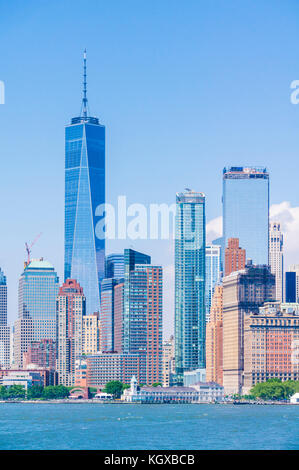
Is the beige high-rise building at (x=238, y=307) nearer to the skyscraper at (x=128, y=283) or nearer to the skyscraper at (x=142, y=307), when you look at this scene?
the skyscraper at (x=142, y=307)

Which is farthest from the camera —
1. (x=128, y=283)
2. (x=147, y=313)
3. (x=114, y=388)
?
(x=128, y=283)

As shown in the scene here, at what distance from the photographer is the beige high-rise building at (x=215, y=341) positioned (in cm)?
18338

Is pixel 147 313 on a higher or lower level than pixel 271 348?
higher

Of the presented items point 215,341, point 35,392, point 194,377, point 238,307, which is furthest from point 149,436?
point 194,377

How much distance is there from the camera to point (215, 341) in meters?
187

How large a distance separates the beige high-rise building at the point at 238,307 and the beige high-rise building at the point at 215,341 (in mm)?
6849

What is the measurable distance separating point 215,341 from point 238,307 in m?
16.6

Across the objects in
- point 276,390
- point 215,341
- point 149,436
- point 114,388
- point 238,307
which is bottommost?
point 114,388

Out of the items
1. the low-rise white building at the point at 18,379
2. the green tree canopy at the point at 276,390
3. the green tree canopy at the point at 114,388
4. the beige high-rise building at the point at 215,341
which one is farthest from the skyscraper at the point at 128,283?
the green tree canopy at the point at 276,390

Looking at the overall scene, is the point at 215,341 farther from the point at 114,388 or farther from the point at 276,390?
the point at 276,390

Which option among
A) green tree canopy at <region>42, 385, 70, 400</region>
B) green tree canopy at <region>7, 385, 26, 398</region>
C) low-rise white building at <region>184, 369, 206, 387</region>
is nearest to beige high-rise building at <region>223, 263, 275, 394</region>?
low-rise white building at <region>184, 369, 206, 387</region>

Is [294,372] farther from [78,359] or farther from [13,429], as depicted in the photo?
[13,429]
